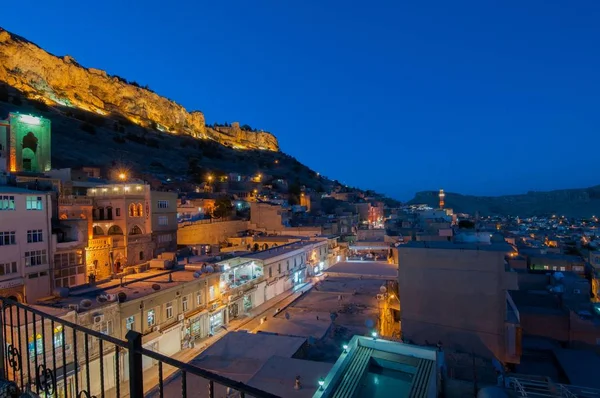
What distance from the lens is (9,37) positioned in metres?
76.1

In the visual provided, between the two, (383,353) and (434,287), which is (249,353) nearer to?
(383,353)

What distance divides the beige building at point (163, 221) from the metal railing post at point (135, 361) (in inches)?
970

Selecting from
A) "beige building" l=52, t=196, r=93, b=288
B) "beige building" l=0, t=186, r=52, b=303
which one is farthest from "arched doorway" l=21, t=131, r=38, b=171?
"beige building" l=0, t=186, r=52, b=303

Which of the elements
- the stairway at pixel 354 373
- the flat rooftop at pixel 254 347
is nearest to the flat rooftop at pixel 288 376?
the stairway at pixel 354 373

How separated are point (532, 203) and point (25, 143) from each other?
165 m

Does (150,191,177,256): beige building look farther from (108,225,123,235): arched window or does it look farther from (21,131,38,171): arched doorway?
(21,131,38,171): arched doorway

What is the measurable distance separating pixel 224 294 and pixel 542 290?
17488mm

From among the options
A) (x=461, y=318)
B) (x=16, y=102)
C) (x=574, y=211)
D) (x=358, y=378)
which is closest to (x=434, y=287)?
(x=461, y=318)

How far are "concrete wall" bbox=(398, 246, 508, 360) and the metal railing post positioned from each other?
12.8 m

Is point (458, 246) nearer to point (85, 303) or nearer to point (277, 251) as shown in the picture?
point (85, 303)

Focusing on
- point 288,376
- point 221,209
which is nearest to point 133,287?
point 288,376

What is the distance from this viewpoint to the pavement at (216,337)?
13.0 metres

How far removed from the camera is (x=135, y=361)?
260cm

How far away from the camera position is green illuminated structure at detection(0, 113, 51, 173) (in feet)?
116
